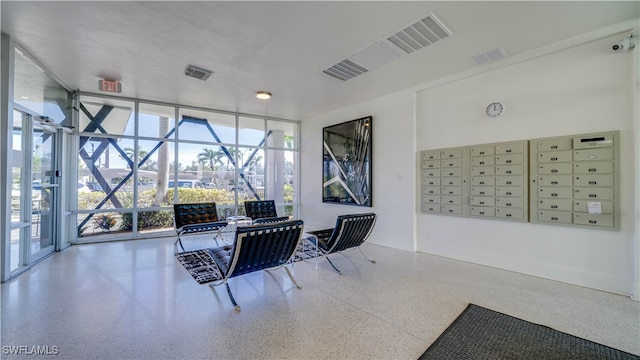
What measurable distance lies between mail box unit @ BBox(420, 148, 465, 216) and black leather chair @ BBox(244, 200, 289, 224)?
3014 millimetres

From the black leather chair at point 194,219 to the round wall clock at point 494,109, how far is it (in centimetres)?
485

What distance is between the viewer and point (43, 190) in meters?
4.14

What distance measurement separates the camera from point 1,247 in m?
2.97

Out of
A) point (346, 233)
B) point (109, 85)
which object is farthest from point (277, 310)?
point (109, 85)

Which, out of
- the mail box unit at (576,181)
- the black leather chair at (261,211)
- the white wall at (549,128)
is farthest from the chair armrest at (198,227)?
the mail box unit at (576,181)

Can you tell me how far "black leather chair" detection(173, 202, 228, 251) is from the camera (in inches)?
187

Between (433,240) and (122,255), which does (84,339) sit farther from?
(433,240)

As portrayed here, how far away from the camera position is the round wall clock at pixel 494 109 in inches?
149

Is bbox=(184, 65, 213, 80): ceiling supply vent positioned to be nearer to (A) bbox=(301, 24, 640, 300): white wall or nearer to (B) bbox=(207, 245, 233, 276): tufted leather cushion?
(B) bbox=(207, 245, 233, 276): tufted leather cushion

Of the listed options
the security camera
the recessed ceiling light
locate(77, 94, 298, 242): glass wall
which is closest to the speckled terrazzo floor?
locate(77, 94, 298, 242): glass wall

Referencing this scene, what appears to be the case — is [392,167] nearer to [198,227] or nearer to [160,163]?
[198,227]

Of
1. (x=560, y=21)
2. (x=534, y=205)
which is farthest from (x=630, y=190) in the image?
(x=560, y=21)

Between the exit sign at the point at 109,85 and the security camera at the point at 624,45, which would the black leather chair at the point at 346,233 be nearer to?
the security camera at the point at 624,45

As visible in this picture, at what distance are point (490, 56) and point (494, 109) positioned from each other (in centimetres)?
75
